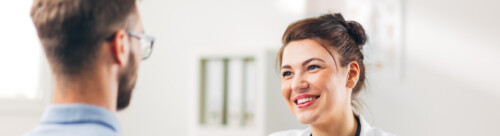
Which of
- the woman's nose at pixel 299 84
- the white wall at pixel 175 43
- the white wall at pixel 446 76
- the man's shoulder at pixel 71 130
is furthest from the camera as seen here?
the white wall at pixel 175 43

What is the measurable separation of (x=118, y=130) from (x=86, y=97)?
0.27 ft

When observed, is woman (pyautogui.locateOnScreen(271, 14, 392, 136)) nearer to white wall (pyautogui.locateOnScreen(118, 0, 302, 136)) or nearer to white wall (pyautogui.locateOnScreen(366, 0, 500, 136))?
white wall (pyautogui.locateOnScreen(366, 0, 500, 136))

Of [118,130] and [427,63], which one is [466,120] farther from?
[118,130]

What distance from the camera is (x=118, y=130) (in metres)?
0.84

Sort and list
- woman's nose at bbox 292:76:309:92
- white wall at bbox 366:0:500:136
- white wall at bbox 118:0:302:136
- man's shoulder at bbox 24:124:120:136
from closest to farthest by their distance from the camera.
→ man's shoulder at bbox 24:124:120:136
woman's nose at bbox 292:76:309:92
white wall at bbox 366:0:500:136
white wall at bbox 118:0:302:136

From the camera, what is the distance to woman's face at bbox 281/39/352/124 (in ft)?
4.78

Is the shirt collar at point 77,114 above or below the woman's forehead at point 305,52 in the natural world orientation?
below

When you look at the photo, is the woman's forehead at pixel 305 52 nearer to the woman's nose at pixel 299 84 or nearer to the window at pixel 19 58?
the woman's nose at pixel 299 84

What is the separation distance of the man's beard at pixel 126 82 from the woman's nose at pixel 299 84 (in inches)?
27.1

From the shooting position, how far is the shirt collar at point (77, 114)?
78 centimetres

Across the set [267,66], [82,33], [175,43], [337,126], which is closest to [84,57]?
[82,33]

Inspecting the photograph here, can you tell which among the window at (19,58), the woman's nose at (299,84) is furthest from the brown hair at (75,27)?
the window at (19,58)

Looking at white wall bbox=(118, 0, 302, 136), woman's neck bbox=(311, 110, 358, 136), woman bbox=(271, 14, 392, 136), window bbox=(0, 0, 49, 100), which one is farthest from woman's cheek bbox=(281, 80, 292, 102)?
window bbox=(0, 0, 49, 100)

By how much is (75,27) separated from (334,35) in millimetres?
891
